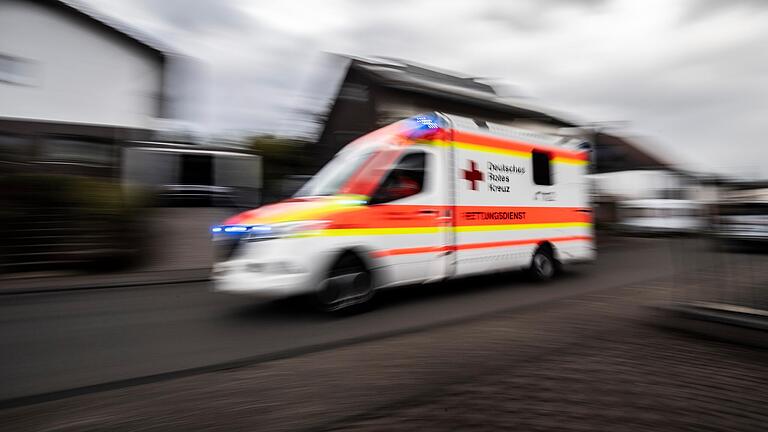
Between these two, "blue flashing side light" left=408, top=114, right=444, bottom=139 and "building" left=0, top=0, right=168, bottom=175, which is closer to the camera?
"blue flashing side light" left=408, top=114, right=444, bottom=139

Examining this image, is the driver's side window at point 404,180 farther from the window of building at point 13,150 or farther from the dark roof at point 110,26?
the dark roof at point 110,26

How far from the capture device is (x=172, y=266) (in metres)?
9.35

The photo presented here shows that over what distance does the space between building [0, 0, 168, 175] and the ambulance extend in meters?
12.2

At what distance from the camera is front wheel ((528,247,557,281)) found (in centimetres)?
812

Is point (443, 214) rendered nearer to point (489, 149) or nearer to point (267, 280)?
point (489, 149)

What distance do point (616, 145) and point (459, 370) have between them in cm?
1698

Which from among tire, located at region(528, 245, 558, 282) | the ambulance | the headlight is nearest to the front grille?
the ambulance

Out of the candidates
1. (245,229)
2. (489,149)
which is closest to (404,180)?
(489,149)

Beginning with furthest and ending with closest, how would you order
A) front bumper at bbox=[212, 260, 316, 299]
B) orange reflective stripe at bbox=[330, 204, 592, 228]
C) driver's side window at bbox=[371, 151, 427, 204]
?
driver's side window at bbox=[371, 151, 427, 204]
orange reflective stripe at bbox=[330, 204, 592, 228]
front bumper at bbox=[212, 260, 316, 299]

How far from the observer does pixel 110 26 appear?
1798 centimetres

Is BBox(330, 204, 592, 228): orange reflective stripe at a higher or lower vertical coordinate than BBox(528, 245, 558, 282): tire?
higher

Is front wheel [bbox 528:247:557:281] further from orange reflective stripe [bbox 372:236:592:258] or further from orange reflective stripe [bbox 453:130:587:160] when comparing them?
orange reflective stripe [bbox 453:130:587:160]

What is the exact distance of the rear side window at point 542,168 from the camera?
807 centimetres

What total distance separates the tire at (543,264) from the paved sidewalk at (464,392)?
3.54 m
